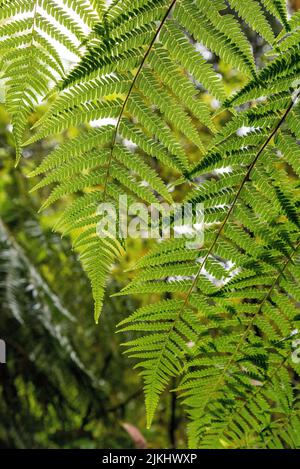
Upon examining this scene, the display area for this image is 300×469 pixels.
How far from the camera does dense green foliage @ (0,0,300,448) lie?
59 cm

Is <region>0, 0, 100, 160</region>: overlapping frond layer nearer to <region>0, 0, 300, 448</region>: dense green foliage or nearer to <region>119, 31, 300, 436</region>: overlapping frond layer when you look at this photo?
<region>0, 0, 300, 448</region>: dense green foliage

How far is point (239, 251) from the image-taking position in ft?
2.44

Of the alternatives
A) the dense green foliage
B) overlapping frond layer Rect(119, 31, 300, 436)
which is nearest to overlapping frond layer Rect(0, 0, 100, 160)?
the dense green foliage

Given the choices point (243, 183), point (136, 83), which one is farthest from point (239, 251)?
point (136, 83)

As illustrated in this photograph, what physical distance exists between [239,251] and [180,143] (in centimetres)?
20

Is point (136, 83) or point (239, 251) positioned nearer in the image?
point (136, 83)

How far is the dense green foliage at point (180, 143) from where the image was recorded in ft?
1.95

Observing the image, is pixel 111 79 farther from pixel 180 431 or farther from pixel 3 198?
pixel 180 431

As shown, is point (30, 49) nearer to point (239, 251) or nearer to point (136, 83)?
point (136, 83)

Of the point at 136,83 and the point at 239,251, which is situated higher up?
the point at 136,83

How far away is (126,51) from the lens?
23.7 inches

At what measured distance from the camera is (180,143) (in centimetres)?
69

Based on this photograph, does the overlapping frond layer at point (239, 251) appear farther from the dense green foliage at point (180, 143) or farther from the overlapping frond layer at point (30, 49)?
the overlapping frond layer at point (30, 49)
